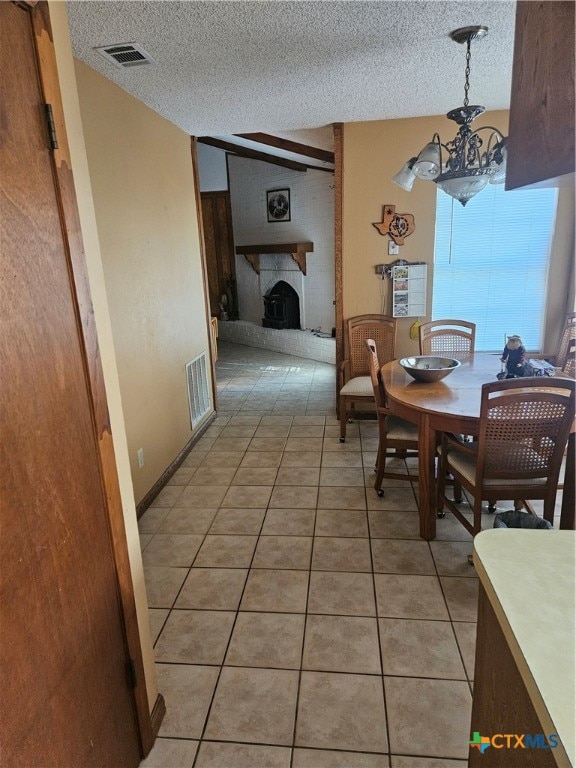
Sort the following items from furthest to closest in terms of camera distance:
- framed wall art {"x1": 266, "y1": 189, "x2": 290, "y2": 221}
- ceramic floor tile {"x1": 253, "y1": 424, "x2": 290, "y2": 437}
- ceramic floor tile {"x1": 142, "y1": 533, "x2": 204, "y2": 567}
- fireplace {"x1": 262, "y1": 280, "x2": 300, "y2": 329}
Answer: fireplace {"x1": 262, "y1": 280, "x2": 300, "y2": 329} → framed wall art {"x1": 266, "y1": 189, "x2": 290, "y2": 221} → ceramic floor tile {"x1": 253, "y1": 424, "x2": 290, "y2": 437} → ceramic floor tile {"x1": 142, "y1": 533, "x2": 204, "y2": 567}

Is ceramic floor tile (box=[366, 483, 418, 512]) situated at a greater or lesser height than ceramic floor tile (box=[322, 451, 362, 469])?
lesser

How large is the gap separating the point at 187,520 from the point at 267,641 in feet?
3.49

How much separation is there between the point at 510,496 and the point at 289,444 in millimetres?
1915

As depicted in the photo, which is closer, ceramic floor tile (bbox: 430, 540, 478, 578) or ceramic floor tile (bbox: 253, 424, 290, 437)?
ceramic floor tile (bbox: 430, 540, 478, 578)

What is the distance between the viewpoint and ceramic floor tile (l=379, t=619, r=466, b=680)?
170 cm

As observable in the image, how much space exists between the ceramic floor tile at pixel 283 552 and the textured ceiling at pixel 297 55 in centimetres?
245

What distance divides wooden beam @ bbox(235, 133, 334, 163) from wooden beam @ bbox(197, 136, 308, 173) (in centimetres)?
136

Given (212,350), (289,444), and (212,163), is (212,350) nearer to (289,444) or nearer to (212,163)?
(289,444)

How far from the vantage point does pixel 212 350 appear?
14.9ft

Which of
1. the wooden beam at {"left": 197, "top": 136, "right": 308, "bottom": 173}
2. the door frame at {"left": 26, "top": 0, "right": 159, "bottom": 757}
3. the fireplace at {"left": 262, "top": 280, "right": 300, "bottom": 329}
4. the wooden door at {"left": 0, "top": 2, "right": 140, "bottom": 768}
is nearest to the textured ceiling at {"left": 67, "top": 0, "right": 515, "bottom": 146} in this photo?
the door frame at {"left": 26, "top": 0, "right": 159, "bottom": 757}

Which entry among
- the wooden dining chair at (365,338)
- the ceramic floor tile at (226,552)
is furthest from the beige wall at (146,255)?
the wooden dining chair at (365,338)

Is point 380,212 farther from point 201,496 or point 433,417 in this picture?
point 201,496

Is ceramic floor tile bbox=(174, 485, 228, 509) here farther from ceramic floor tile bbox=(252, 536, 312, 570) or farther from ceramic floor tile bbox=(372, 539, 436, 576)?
ceramic floor tile bbox=(372, 539, 436, 576)

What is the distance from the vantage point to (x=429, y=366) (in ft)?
9.99
